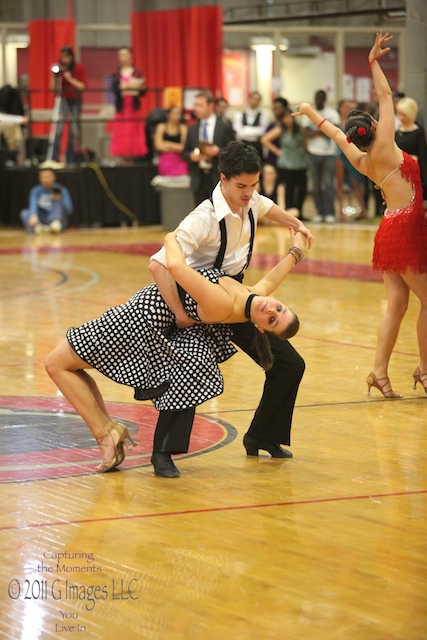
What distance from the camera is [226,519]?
14.2ft

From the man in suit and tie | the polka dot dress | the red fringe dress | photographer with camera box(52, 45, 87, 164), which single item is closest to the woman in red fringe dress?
the red fringe dress

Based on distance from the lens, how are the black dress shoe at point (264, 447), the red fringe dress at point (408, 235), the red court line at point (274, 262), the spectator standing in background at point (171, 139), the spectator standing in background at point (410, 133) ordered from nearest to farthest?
the black dress shoe at point (264, 447) < the red fringe dress at point (408, 235) < the spectator standing in background at point (410, 133) < the red court line at point (274, 262) < the spectator standing in background at point (171, 139)

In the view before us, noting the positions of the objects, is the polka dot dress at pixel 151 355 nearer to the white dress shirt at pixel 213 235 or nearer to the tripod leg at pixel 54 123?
the white dress shirt at pixel 213 235

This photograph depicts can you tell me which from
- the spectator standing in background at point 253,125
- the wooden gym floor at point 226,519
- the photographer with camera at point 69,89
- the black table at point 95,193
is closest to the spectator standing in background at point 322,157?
the spectator standing in background at point 253,125

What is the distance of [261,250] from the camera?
1420cm

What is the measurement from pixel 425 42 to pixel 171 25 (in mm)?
7768

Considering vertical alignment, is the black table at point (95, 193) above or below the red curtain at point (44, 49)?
below

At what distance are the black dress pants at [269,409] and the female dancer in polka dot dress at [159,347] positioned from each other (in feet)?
0.34

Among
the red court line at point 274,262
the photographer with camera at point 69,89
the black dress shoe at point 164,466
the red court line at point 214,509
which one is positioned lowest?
the red court line at point 214,509

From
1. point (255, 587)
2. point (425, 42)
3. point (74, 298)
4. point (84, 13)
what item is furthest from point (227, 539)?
point (84, 13)

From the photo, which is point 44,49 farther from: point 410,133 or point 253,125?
point 410,133

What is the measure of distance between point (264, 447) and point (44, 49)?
18374 mm

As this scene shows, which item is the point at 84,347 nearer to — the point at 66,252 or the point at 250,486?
the point at 250,486

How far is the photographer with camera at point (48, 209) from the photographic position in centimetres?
1712
